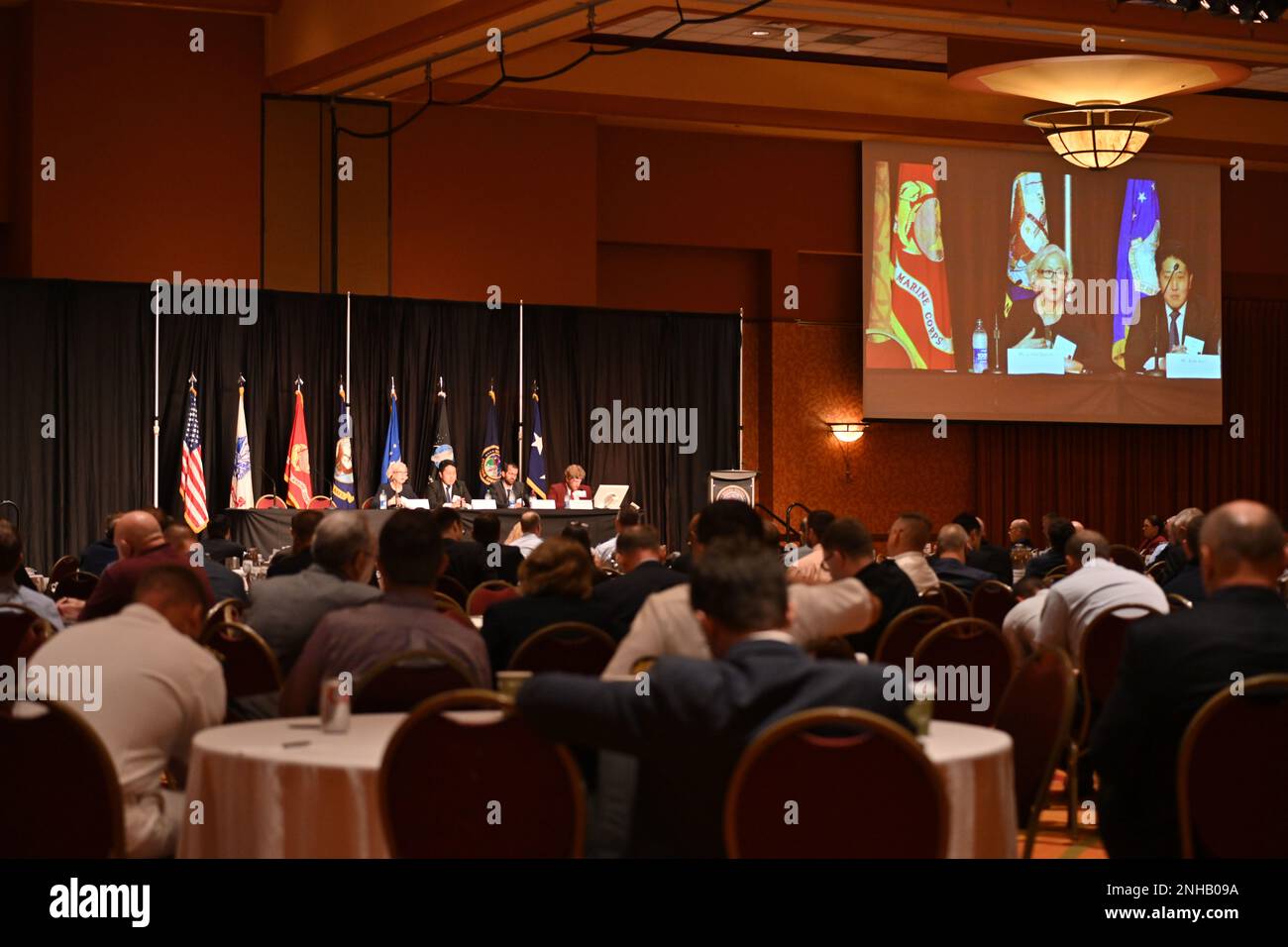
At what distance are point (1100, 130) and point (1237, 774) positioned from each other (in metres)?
10.8

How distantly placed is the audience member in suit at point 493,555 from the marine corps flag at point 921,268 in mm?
9099

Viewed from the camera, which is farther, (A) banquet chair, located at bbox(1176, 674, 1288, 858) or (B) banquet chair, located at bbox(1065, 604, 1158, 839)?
(B) banquet chair, located at bbox(1065, 604, 1158, 839)

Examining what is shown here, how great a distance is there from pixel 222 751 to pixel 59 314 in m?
11.4

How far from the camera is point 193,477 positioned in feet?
46.9

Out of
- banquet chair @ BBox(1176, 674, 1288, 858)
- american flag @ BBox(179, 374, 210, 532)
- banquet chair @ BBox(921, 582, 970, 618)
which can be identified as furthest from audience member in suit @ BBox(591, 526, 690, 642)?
american flag @ BBox(179, 374, 210, 532)

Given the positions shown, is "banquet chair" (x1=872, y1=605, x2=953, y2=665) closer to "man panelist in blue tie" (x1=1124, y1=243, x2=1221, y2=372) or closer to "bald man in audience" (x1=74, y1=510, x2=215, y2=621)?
"bald man in audience" (x1=74, y1=510, x2=215, y2=621)

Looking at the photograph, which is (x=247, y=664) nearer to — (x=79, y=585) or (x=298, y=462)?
(x=79, y=585)

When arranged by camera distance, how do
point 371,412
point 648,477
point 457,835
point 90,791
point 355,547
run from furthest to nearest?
point 648,477 → point 371,412 → point 355,547 → point 90,791 → point 457,835

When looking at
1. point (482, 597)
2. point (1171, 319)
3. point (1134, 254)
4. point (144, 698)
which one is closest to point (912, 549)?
point (482, 597)

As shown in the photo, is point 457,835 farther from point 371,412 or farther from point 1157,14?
point 371,412

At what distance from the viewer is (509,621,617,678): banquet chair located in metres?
4.98

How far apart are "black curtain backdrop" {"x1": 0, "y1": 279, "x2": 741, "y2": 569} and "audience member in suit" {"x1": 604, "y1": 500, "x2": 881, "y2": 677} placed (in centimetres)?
1010

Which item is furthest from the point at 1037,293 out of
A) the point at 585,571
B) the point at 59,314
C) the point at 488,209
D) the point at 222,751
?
the point at 222,751

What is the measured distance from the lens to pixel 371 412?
15.3 metres
